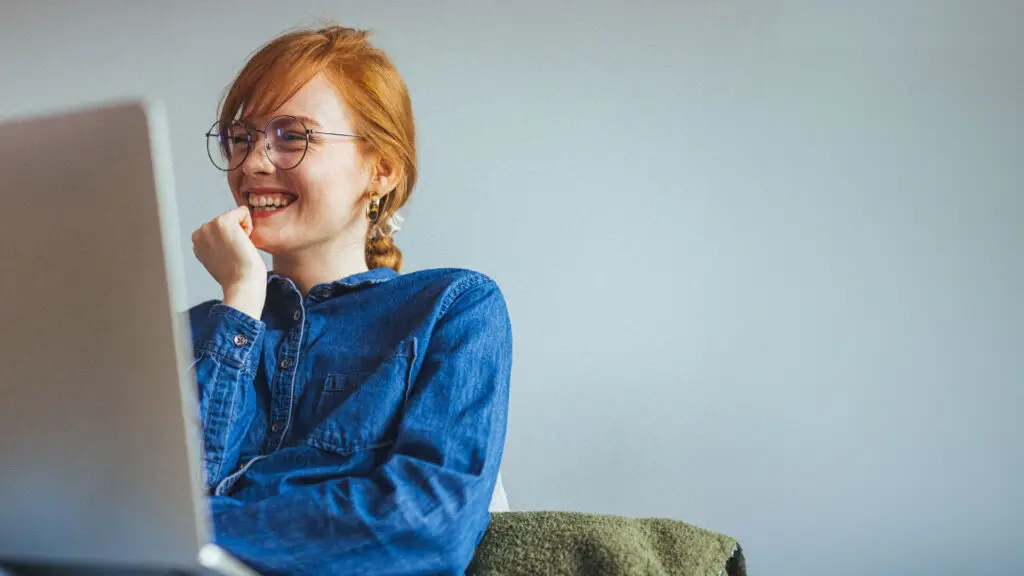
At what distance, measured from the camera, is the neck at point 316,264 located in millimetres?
1397

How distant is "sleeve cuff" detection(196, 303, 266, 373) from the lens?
49.0 inches

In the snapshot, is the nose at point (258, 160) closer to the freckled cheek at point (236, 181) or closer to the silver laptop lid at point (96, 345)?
the freckled cheek at point (236, 181)

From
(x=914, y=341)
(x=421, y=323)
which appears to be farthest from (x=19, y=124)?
(x=914, y=341)

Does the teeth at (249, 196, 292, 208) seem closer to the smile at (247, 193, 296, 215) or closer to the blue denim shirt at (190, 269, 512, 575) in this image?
the smile at (247, 193, 296, 215)

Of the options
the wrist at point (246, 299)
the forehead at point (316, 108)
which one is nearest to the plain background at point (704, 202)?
the forehead at point (316, 108)

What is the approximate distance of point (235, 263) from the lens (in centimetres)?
128

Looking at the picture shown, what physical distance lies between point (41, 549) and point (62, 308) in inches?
7.2

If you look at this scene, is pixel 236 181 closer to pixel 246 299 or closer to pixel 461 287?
pixel 246 299

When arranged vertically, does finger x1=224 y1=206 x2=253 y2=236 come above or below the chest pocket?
above

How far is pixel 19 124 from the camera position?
69 cm

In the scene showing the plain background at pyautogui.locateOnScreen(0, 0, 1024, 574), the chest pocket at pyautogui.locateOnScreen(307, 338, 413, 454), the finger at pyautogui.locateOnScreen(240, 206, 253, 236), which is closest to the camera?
the chest pocket at pyautogui.locateOnScreen(307, 338, 413, 454)

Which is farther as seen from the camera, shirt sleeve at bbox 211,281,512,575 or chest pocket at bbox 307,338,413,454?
chest pocket at bbox 307,338,413,454

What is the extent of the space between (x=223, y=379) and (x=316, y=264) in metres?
0.23

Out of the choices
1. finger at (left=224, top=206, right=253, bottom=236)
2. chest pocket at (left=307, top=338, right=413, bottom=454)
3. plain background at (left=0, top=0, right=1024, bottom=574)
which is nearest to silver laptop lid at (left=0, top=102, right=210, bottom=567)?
chest pocket at (left=307, top=338, right=413, bottom=454)
